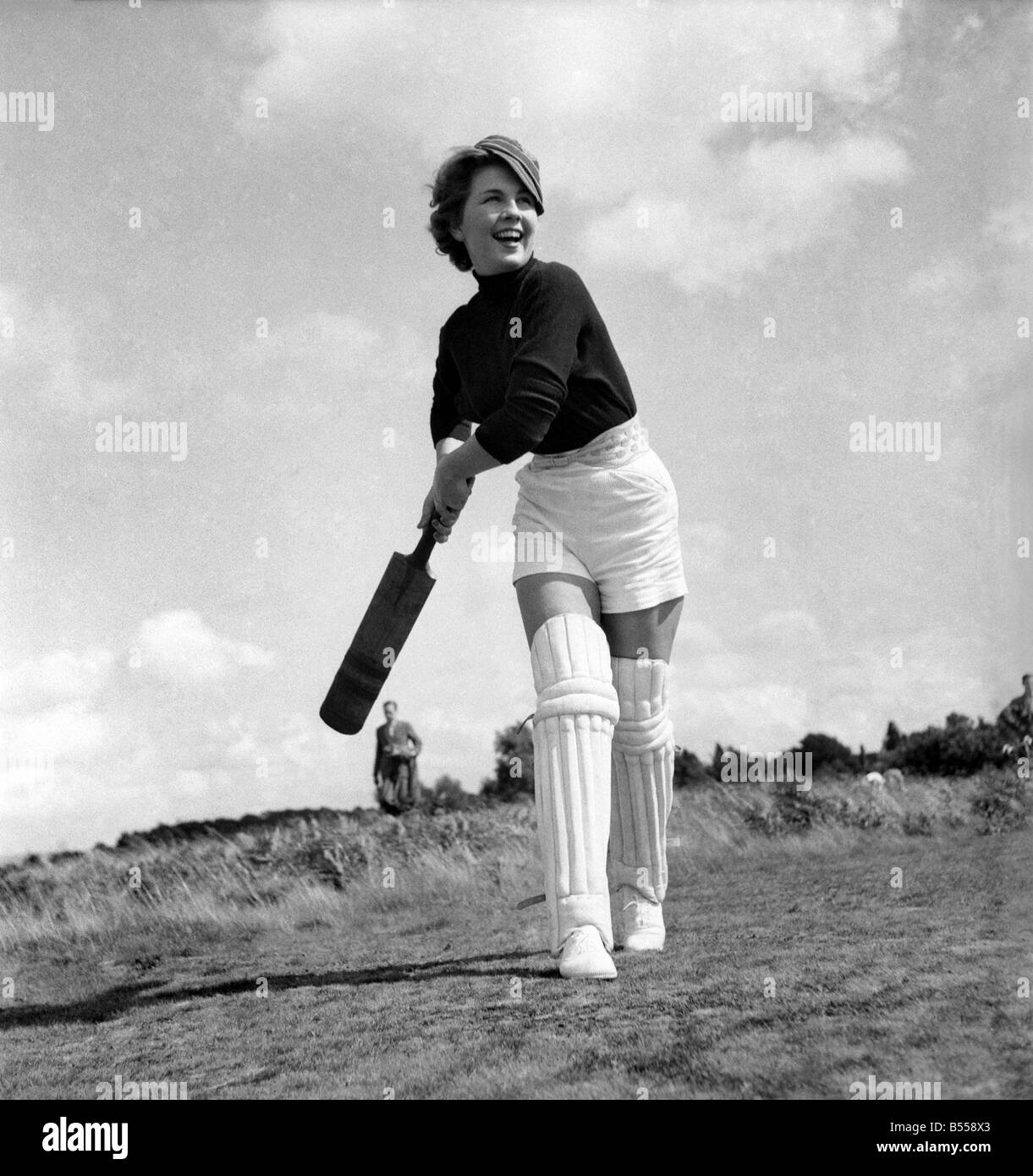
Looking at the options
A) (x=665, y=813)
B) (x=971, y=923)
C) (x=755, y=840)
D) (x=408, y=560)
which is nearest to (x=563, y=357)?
(x=408, y=560)

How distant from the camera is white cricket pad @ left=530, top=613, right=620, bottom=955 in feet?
11.1

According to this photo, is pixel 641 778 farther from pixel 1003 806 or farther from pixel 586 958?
pixel 1003 806

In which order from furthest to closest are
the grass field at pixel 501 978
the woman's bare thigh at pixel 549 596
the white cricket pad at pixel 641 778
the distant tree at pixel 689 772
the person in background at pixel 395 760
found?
1. the person in background at pixel 395 760
2. the distant tree at pixel 689 772
3. the white cricket pad at pixel 641 778
4. the woman's bare thigh at pixel 549 596
5. the grass field at pixel 501 978

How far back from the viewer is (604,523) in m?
3.68

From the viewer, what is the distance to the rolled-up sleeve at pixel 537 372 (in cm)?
338

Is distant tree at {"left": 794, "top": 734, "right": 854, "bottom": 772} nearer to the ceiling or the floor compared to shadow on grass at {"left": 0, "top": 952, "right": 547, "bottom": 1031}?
nearer to the ceiling

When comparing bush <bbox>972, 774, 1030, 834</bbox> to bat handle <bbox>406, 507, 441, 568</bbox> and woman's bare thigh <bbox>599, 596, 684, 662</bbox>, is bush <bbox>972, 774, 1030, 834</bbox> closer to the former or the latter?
woman's bare thigh <bbox>599, 596, 684, 662</bbox>

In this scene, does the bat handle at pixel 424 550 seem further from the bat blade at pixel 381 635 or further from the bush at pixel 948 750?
the bush at pixel 948 750

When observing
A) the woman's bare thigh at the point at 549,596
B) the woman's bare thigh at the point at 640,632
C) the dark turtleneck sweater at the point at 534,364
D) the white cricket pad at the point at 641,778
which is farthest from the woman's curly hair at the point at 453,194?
the white cricket pad at the point at 641,778

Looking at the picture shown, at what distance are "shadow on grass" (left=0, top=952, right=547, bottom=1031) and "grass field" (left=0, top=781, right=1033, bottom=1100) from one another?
0.06 feet

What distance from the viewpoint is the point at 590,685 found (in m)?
3.44

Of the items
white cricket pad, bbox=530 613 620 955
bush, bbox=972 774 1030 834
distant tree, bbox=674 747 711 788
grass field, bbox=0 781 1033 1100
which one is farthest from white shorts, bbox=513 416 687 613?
distant tree, bbox=674 747 711 788

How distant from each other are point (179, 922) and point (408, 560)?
125 inches

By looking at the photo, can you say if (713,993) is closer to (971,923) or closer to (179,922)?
(971,923)
